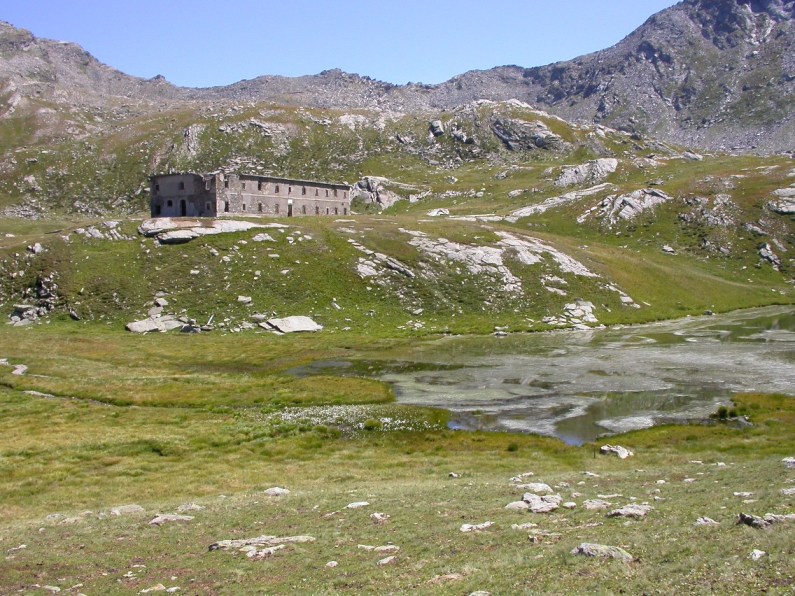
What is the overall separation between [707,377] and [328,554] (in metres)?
48.6

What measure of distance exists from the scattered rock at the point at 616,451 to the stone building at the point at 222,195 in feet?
340

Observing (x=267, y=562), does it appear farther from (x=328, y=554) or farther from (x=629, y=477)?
(x=629, y=477)

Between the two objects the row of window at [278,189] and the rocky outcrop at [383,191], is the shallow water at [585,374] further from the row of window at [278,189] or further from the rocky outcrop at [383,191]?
the rocky outcrop at [383,191]

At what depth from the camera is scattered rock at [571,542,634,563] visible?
1559 cm

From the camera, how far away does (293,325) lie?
3504 inches

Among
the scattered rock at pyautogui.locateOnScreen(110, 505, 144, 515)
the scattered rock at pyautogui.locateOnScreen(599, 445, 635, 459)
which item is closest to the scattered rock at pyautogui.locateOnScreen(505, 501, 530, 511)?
the scattered rock at pyautogui.locateOnScreen(599, 445, 635, 459)

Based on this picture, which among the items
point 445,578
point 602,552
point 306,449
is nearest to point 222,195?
point 306,449

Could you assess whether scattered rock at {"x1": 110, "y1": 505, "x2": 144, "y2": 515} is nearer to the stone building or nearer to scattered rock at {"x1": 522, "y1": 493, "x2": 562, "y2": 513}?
scattered rock at {"x1": 522, "y1": 493, "x2": 562, "y2": 513}

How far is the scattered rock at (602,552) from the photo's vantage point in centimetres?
1559

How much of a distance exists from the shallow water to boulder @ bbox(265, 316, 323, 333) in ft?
54.3

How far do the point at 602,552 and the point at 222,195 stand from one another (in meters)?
122

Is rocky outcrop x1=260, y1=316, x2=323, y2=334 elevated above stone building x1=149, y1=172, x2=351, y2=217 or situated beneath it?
situated beneath

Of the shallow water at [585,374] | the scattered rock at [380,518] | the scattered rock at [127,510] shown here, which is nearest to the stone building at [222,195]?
the shallow water at [585,374]

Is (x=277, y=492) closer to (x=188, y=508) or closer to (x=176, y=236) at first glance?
(x=188, y=508)
